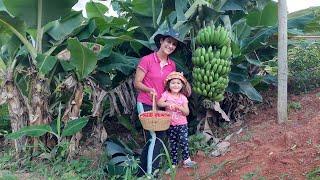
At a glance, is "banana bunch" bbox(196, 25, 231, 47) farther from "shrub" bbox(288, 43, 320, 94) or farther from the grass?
"shrub" bbox(288, 43, 320, 94)

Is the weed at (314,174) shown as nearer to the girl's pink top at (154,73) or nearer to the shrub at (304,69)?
the girl's pink top at (154,73)

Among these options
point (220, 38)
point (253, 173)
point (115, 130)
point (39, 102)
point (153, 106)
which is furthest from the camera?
point (115, 130)

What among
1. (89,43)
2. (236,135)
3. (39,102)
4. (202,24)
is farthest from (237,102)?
(39,102)

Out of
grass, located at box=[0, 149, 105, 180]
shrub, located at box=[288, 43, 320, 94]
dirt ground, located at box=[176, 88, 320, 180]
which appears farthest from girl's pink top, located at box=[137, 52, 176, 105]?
shrub, located at box=[288, 43, 320, 94]

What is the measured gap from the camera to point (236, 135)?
15.5ft

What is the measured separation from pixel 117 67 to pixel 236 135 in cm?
147

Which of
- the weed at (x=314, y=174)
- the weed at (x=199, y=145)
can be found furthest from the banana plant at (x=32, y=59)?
the weed at (x=314, y=174)

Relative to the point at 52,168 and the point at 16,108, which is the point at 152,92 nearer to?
the point at 52,168

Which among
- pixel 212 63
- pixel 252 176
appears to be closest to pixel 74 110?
pixel 212 63

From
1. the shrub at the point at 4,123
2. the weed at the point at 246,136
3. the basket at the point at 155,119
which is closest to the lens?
the basket at the point at 155,119

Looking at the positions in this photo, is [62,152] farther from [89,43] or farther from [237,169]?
[237,169]

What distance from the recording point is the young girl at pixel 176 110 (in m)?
4.13

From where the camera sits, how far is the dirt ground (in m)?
3.66

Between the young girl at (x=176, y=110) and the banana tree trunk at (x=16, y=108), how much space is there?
5.03ft
